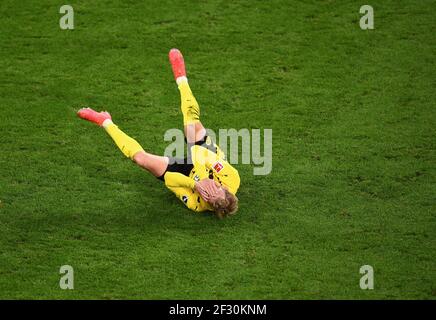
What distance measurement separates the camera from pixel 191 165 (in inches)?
363

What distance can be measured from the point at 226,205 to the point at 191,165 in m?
0.73

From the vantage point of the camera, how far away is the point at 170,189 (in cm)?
924

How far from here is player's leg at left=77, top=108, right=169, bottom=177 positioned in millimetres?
8938

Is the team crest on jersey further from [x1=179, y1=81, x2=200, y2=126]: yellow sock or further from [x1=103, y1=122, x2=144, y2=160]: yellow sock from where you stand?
A: [x1=103, y1=122, x2=144, y2=160]: yellow sock

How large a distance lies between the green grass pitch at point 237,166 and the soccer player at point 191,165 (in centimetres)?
24

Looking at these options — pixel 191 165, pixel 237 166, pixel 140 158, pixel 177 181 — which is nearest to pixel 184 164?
pixel 191 165

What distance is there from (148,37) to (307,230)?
184 inches

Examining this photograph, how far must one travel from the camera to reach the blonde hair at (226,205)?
8.72 m

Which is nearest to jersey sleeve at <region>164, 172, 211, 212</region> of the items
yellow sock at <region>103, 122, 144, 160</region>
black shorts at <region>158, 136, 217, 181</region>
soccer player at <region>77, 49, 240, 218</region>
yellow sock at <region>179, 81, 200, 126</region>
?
soccer player at <region>77, 49, 240, 218</region>

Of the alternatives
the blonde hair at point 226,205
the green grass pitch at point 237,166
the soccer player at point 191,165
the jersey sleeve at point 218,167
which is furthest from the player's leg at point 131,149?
the blonde hair at point 226,205

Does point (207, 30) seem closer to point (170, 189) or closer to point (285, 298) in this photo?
point (170, 189)

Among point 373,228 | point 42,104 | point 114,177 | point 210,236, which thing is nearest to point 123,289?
point 210,236

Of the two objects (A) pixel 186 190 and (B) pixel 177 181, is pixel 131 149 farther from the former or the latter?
(A) pixel 186 190

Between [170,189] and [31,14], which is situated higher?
[31,14]
